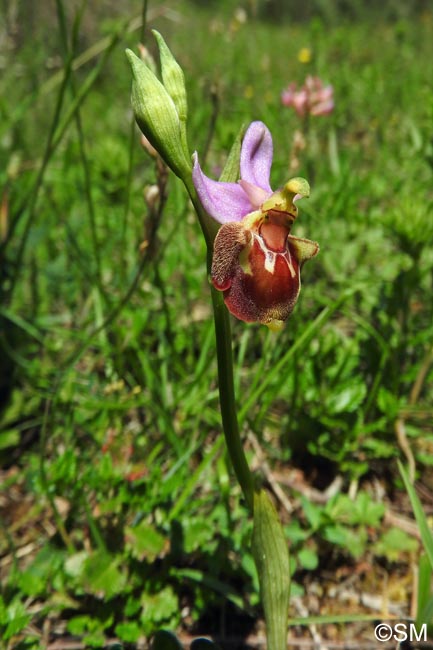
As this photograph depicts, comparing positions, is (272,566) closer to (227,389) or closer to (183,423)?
(227,389)

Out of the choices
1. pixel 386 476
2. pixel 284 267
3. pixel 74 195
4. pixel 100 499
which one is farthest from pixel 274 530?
pixel 74 195

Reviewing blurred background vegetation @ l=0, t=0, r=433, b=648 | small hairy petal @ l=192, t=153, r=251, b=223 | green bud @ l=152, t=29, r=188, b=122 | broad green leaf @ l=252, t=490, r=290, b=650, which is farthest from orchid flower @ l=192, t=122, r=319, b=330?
blurred background vegetation @ l=0, t=0, r=433, b=648

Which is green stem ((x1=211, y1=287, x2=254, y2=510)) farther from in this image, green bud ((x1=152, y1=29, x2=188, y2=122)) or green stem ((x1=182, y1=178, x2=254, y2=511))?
green bud ((x1=152, y1=29, x2=188, y2=122))

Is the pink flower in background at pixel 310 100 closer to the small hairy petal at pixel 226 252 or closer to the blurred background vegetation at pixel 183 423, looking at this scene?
the blurred background vegetation at pixel 183 423

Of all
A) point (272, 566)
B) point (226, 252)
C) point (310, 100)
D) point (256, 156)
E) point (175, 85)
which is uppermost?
point (310, 100)

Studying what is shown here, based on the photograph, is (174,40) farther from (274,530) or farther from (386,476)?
(274,530)

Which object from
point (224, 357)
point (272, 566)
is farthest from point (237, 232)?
point (272, 566)
